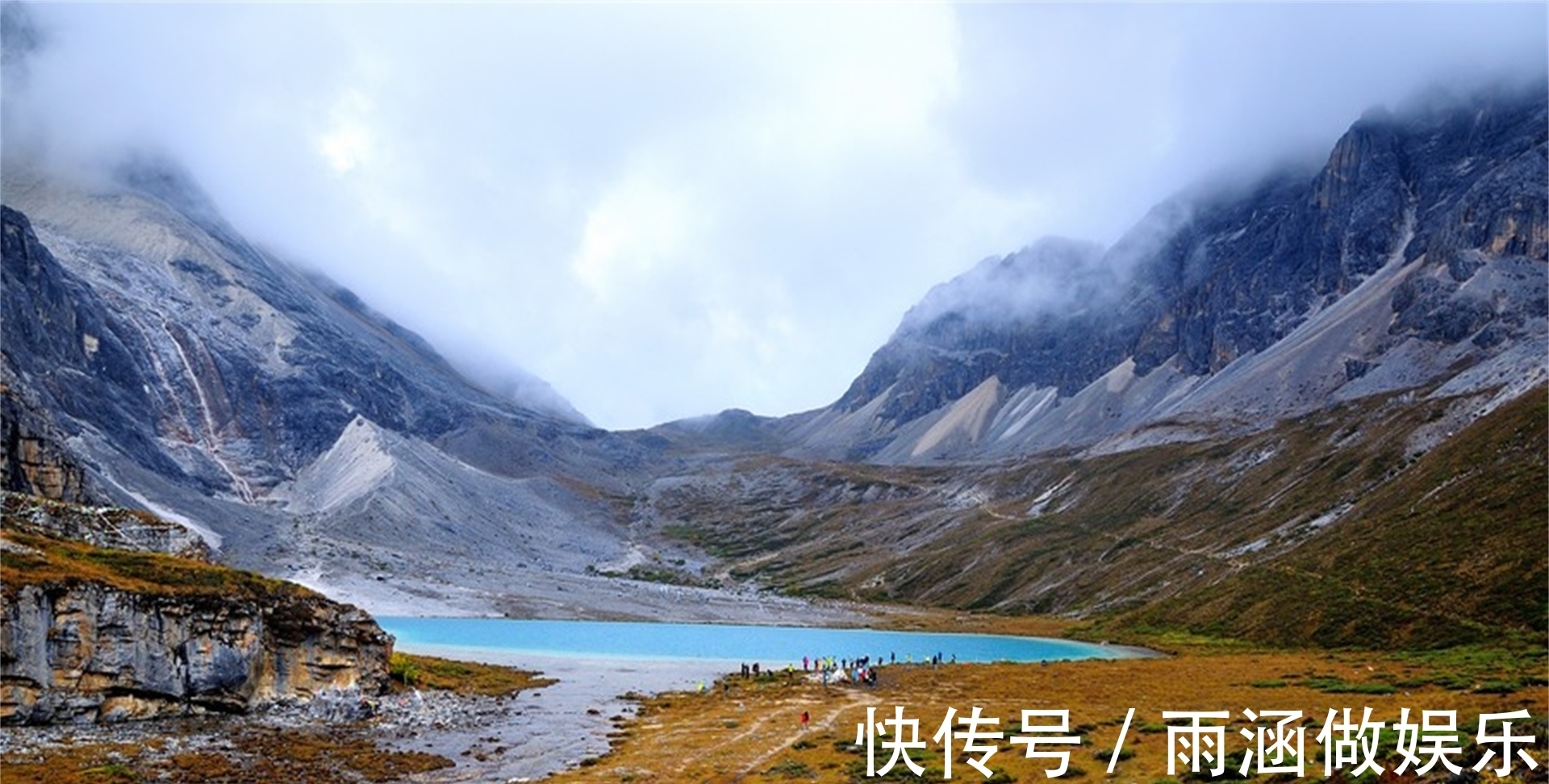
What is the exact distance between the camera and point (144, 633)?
2000 inches

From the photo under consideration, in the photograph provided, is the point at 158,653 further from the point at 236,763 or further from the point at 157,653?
the point at 236,763

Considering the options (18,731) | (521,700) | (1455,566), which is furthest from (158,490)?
(1455,566)

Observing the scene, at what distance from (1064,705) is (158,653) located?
51196 millimetres

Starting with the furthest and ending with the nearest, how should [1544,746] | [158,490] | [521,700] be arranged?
[158,490] → [521,700] → [1544,746]

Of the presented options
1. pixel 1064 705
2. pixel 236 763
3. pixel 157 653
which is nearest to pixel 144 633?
pixel 157 653

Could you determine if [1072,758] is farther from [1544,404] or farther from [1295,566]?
[1544,404]

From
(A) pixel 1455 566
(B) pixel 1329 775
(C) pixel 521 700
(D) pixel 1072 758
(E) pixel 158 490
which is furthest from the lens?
(E) pixel 158 490

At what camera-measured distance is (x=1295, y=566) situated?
131250 millimetres

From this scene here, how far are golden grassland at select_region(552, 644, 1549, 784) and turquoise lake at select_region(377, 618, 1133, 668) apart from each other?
2372cm

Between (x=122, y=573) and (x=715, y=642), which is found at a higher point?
(x=122, y=573)

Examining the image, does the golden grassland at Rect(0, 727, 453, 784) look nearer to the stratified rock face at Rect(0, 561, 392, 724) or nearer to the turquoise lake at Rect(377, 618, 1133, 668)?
the stratified rock face at Rect(0, 561, 392, 724)

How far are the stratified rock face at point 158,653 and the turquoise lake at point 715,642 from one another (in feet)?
175

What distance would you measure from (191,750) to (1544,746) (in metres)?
48.8

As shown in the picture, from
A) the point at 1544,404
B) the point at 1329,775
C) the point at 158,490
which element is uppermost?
the point at 1544,404
